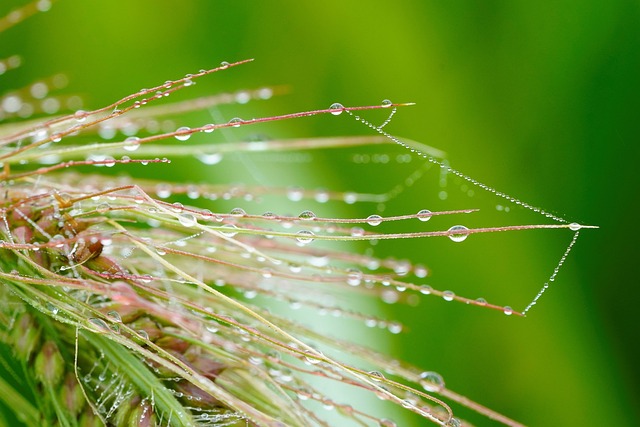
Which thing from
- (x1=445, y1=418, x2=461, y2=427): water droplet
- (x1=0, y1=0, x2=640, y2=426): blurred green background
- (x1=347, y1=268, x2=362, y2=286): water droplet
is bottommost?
(x1=445, y1=418, x2=461, y2=427): water droplet

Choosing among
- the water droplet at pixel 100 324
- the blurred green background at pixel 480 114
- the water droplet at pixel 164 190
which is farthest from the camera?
the blurred green background at pixel 480 114

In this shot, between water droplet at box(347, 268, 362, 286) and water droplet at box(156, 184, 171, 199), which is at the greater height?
water droplet at box(156, 184, 171, 199)

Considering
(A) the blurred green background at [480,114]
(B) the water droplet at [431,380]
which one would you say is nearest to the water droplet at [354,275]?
(B) the water droplet at [431,380]

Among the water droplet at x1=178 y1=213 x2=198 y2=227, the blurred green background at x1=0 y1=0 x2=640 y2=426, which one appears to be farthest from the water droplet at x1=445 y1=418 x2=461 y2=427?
the blurred green background at x1=0 y1=0 x2=640 y2=426

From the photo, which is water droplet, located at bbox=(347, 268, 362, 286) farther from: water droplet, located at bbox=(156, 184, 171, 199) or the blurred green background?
the blurred green background

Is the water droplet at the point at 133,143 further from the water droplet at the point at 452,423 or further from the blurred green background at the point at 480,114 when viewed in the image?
the blurred green background at the point at 480,114

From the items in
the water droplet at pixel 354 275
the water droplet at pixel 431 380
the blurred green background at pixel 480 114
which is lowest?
the water droplet at pixel 431 380

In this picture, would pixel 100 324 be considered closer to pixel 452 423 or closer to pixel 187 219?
pixel 187 219

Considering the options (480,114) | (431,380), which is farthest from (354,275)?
(480,114)

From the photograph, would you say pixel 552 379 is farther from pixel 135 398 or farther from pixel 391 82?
pixel 135 398

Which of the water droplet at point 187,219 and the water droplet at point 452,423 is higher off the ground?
the water droplet at point 187,219
